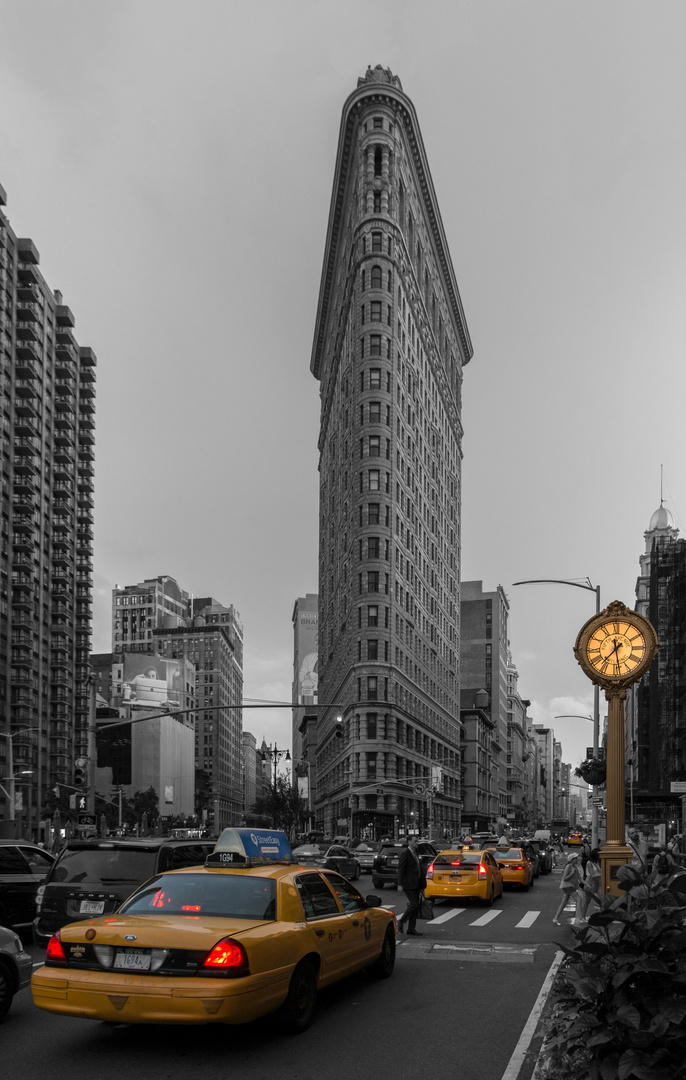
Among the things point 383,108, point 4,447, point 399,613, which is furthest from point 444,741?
point 383,108

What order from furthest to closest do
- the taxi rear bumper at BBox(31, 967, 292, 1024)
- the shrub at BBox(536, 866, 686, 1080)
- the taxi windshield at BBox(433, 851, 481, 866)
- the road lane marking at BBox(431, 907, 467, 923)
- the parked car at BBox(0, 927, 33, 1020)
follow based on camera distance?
1. the taxi windshield at BBox(433, 851, 481, 866)
2. the road lane marking at BBox(431, 907, 467, 923)
3. the parked car at BBox(0, 927, 33, 1020)
4. the taxi rear bumper at BBox(31, 967, 292, 1024)
5. the shrub at BBox(536, 866, 686, 1080)

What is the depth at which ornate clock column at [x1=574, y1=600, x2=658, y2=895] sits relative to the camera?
1473cm

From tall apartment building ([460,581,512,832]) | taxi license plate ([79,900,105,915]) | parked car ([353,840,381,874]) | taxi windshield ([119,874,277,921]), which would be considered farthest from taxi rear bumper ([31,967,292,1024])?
tall apartment building ([460,581,512,832])

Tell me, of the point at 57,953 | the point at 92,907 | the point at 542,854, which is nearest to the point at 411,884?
the point at 92,907

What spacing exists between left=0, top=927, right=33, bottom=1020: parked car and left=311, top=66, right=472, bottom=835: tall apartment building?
212 feet

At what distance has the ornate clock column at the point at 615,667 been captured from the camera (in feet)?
48.3

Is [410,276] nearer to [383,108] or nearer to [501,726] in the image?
[383,108]

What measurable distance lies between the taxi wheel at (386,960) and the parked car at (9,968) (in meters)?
4.18

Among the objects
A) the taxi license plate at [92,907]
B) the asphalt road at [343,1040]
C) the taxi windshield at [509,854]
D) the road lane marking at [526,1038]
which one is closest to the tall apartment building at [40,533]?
the taxi windshield at [509,854]

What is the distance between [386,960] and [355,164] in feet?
304

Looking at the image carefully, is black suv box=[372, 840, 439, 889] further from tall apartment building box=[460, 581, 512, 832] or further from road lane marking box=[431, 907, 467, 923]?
tall apartment building box=[460, 581, 512, 832]

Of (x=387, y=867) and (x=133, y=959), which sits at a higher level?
(x=133, y=959)

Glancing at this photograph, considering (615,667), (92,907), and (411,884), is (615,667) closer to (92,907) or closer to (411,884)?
(411,884)

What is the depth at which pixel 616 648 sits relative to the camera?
15570mm
